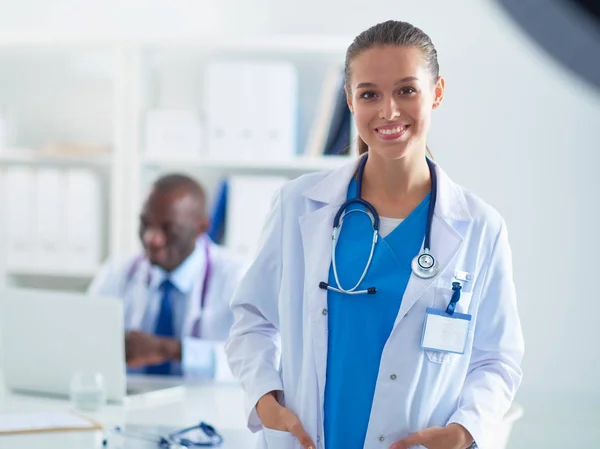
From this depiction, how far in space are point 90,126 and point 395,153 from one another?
91.6 inches

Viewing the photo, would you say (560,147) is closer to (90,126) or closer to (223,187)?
(223,187)

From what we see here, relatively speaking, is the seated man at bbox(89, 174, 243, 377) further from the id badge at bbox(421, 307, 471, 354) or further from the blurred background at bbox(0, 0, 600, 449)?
the id badge at bbox(421, 307, 471, 354)

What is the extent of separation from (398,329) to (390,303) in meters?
0.04

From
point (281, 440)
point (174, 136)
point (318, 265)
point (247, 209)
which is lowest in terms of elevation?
point (281, 440)

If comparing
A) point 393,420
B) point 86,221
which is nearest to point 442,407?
point 393,420

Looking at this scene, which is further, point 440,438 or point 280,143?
point 280,143

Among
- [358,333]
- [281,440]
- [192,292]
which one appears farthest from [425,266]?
[192,292]

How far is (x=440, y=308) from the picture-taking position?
1.17 meters

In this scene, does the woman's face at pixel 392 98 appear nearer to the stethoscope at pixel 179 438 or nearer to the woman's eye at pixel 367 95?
the woman's eye at pixel 367 95

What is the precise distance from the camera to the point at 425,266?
1.17 metres

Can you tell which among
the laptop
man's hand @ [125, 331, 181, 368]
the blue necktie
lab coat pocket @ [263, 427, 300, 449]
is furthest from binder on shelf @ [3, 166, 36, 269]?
lab coat pocket @ [263, 427, 300, 449]

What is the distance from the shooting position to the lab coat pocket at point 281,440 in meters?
1.19

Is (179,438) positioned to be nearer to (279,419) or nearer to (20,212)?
(279,419)

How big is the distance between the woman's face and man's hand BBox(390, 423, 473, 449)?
43 cm
